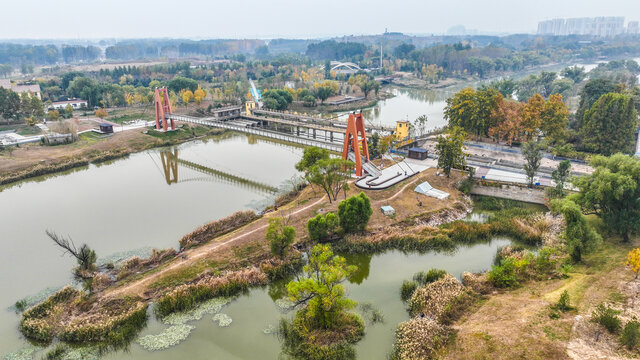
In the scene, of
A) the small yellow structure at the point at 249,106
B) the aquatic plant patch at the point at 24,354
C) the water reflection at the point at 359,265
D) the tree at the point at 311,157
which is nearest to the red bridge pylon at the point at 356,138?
the tree at the point at 311,157

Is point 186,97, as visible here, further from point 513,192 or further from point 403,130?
point 513,192

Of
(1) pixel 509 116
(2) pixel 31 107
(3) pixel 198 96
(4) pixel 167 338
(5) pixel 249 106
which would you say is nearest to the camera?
(4) pixel 167 338

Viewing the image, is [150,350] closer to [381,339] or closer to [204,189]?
[381,339]

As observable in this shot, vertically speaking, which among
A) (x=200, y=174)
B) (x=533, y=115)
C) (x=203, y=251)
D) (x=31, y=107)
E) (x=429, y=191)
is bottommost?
(x=203, y=251)

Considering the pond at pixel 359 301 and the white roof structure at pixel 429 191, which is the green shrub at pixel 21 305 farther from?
the white roof structure at pixel 429 191

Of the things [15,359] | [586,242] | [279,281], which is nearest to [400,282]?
[279,281]

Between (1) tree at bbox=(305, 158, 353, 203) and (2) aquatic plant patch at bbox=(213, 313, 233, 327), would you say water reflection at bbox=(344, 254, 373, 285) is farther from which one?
(2) aquatic plant patch at bbox=(213, 313, 233, 327)

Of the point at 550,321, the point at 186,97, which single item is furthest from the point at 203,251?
the point at 186,97
